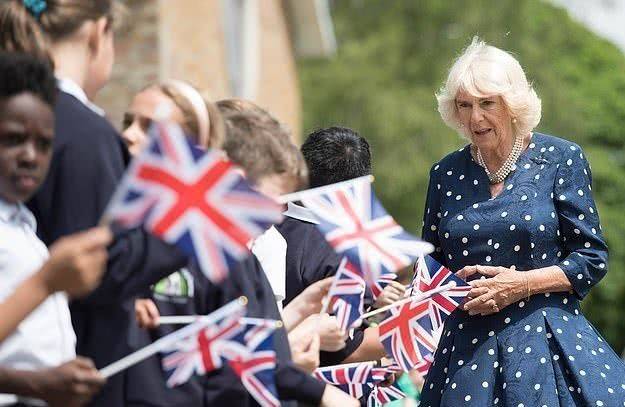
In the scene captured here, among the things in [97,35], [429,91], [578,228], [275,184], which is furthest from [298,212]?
[429,91]

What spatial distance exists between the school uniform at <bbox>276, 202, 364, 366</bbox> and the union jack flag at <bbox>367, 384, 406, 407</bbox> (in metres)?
0.23

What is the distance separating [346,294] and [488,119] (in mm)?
1673

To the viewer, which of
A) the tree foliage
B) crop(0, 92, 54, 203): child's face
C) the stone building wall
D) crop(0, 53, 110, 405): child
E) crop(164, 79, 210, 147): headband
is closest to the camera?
crop(0, 53, 110, 405): child

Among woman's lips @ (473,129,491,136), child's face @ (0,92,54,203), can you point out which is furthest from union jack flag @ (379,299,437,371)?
child's face @ (0,92,54,203)

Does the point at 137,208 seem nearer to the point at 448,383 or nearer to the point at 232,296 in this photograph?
the point at 232,296

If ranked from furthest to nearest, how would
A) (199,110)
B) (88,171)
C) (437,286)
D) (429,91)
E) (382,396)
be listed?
(429,91)
(382,396)
(437,286)
(199,110)
(88,171)

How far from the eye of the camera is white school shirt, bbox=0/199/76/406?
3.21m

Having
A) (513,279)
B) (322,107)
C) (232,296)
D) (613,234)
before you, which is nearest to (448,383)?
(513,279)

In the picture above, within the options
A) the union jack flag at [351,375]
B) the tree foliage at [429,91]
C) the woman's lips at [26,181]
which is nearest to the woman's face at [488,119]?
the union jack flag at [351,375]

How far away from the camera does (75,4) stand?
12.1ft

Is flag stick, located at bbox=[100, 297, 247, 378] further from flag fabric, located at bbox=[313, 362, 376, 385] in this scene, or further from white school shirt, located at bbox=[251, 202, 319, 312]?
flag fabric, located at bbox=[313, 362, 376, 385]

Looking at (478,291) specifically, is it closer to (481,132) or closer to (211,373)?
(481,132)

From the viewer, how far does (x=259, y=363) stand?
3.79 meters

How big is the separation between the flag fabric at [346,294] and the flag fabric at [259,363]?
31 centimetres
